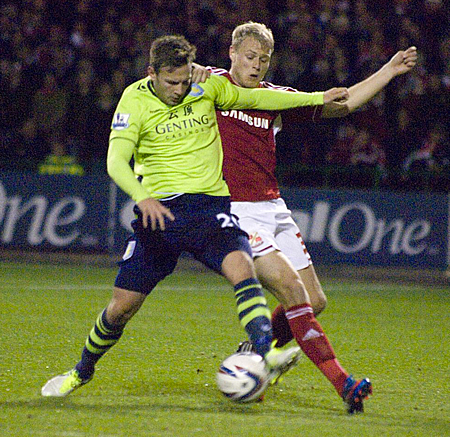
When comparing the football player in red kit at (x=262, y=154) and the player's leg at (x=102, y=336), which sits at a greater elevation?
the football player in red kit at (x=262, y=154)

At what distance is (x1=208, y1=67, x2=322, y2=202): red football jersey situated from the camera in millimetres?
5582

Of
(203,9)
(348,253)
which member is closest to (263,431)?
(348,253)

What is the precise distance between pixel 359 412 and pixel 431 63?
11405 mm

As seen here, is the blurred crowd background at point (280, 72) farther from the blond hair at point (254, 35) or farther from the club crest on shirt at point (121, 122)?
the club crest on shirt at point (121, 122)

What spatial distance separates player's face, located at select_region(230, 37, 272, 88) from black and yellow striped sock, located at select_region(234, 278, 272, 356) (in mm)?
1399

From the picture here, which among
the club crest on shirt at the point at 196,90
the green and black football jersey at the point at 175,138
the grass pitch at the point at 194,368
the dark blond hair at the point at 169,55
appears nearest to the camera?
the grass pitch at the point at 194,368

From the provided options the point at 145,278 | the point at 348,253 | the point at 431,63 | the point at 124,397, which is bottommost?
the point at 348,253

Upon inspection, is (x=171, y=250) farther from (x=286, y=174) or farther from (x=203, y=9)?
(x=203, y=9)

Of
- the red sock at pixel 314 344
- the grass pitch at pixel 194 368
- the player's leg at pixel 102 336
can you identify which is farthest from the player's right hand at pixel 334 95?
the grass pitch at pixel 194 368

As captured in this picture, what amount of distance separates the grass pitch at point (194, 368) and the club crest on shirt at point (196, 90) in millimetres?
1661

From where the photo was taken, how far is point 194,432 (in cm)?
433

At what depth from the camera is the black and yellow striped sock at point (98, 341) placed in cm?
513

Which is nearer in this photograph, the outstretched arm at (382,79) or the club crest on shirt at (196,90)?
the club crest on shirt at (196,90)

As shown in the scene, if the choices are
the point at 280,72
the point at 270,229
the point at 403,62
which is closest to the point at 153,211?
the point at 270,229
